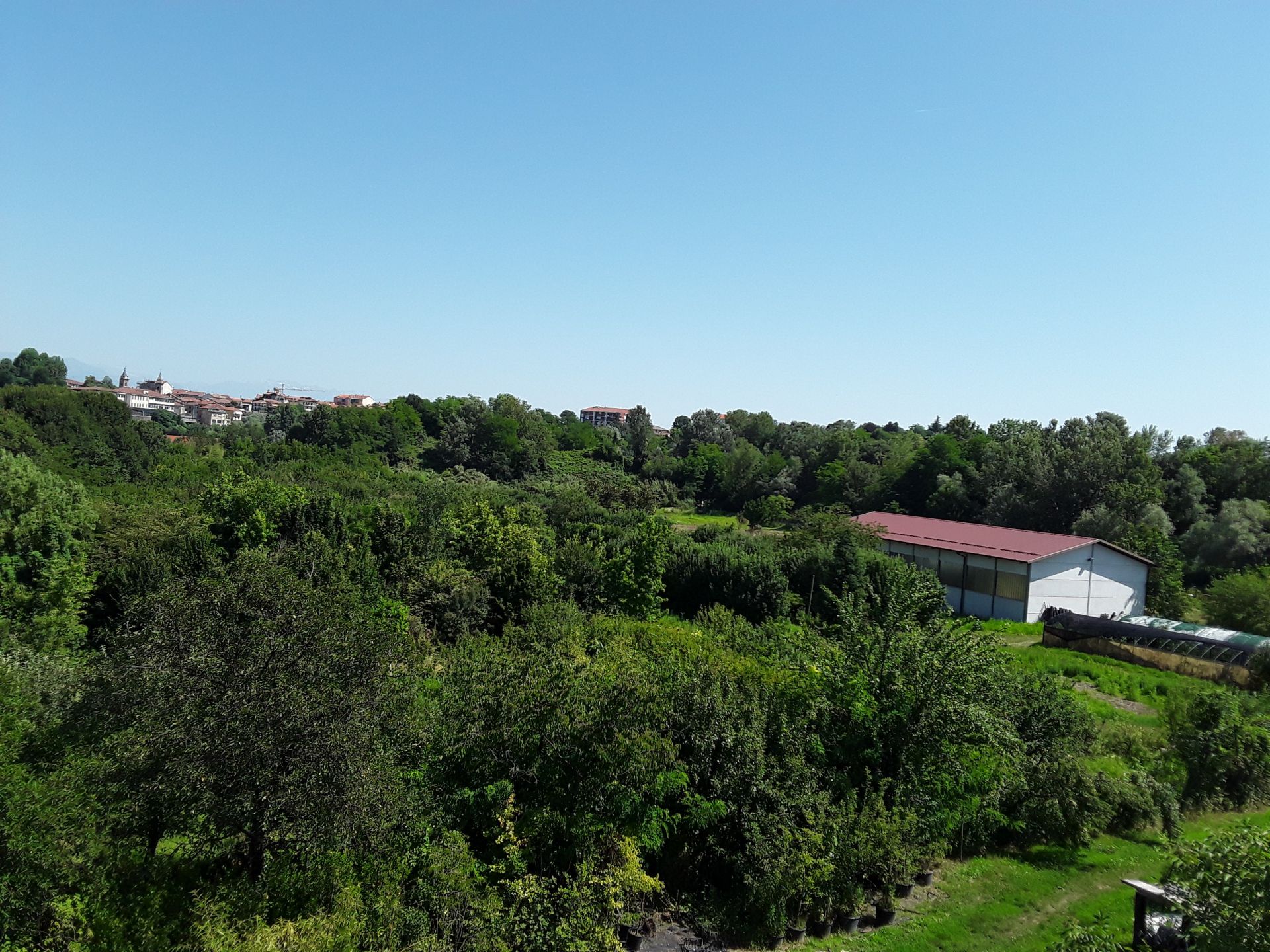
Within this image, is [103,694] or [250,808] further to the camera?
[103,694]

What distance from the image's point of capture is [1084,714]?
720 inches

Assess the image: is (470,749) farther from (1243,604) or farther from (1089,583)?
(1089,583)

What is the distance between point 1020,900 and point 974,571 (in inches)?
1145

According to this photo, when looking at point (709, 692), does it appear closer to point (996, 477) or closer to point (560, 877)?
point (560, 877)

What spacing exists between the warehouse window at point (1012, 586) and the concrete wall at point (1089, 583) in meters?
0.30

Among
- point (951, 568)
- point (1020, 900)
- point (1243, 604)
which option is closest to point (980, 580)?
point (951, 568)

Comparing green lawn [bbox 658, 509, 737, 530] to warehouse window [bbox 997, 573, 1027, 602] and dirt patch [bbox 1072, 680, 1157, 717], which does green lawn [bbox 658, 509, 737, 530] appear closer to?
warehouse window [bbox 997, 573, 1027, 602]

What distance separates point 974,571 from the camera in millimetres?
41375

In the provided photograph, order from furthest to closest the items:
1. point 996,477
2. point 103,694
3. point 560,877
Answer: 1. point 996,477
2. point 560,877
3. point 103,694

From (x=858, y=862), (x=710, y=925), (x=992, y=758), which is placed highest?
(x=992, y=758)

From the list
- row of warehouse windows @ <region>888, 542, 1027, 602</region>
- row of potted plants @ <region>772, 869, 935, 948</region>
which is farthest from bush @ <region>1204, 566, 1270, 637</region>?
row of potted plants @ <region>772, 869, 935, 948</region>

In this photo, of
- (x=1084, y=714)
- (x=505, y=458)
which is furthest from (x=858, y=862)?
(x=505, y=458)

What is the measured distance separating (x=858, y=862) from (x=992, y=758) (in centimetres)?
376

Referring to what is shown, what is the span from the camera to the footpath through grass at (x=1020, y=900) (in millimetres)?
13070
